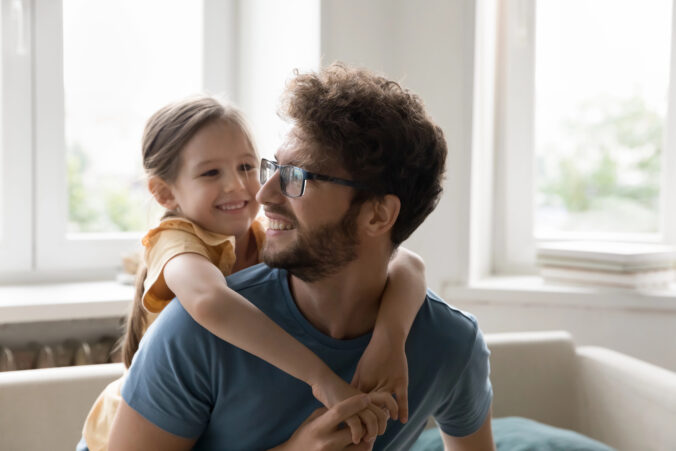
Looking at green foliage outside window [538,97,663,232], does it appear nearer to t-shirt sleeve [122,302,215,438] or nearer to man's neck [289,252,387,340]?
man's neck [289,252,387,340]

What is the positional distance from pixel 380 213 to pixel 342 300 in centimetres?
16

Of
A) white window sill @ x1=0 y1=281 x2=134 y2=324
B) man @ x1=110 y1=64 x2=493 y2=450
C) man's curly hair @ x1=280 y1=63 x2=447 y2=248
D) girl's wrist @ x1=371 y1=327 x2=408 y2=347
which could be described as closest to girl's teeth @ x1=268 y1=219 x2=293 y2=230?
man @ x1=110 y1=64 x2=493 y2=450

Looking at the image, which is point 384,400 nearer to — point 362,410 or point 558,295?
point 362,410

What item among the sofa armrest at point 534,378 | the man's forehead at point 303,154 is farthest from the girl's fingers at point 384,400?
the sofa armrest at point 534,378

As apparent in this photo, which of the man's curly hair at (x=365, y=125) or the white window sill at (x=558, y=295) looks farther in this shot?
the white window sill at (x=558, y=295)

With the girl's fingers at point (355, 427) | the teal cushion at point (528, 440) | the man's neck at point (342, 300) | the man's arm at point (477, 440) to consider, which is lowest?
the teal cushion at point (528, 440)

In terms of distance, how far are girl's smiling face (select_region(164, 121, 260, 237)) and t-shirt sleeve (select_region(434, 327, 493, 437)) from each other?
534 millimetres

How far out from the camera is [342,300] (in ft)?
4.21

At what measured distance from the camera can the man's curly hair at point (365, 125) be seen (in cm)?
119

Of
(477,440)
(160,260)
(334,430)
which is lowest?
(477,440)

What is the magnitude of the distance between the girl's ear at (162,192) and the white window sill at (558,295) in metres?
1.25

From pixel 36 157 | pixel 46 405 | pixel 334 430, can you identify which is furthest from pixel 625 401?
pixel 36 157

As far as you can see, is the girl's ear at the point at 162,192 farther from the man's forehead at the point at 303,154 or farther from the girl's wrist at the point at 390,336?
the girl's wrist at the point at 390,336

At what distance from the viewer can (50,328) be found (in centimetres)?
250
